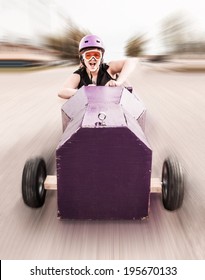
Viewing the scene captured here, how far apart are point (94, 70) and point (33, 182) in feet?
4.53

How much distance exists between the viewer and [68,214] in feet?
6.27

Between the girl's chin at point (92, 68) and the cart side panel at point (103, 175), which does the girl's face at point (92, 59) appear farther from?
the cart side panel at point (103, 175)

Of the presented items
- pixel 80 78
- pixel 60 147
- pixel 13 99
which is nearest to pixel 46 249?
pixel 60 147

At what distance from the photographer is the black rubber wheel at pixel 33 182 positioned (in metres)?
1.94

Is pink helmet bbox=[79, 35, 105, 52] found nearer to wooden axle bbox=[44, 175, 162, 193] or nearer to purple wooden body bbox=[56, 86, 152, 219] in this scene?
purple wooden body bbox=[56, 86, 152, 219]

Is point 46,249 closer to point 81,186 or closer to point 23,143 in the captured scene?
point 81,186

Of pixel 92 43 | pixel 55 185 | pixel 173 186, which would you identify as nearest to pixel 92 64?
pixel 92 43

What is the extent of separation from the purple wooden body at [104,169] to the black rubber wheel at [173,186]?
164 mm

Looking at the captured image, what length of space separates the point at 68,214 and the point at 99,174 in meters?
0.33

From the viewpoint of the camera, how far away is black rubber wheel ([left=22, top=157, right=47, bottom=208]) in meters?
1.94

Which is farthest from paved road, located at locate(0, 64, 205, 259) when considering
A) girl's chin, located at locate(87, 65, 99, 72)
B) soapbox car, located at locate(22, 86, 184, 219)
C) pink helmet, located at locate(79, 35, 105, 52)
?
pink helmet, located at locate(79, 35, 105, 52)

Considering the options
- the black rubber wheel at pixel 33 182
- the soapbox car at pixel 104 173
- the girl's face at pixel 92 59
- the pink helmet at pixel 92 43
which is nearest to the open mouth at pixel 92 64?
the girl's face at pixel 92 59

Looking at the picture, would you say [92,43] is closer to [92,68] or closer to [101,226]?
[92,68]

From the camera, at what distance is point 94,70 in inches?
115
